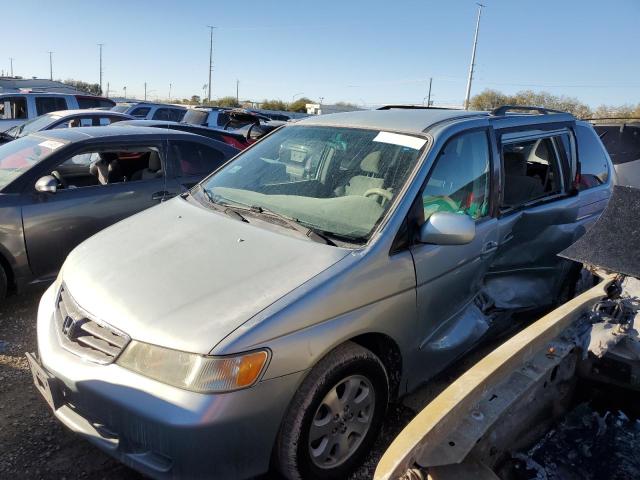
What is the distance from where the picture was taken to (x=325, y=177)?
3.02 m

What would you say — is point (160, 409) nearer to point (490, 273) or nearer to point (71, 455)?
point (71, 455)

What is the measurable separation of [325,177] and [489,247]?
1.13 metres

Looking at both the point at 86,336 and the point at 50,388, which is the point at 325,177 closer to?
the point at 86,336

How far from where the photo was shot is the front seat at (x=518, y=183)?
135 inches

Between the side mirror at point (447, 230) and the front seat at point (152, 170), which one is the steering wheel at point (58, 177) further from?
the side mirror at point (447, 230)

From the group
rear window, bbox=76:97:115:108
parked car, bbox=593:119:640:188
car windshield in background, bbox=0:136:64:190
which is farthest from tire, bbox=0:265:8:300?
rear window, bbox=76:97:115:108

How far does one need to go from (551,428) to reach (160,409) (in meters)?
1.55

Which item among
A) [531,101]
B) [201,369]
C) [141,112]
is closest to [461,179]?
[201,369]

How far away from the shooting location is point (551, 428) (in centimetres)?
197

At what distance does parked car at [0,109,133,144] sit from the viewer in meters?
9.00

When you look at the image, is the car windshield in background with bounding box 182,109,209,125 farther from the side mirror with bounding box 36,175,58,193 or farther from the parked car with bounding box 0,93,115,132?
the side mirror with bounding box 36,175,58,193

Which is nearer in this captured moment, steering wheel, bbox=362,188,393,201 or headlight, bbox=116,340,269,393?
headlight, bbox=116,340,269,393

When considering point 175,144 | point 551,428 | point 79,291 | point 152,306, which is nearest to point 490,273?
point 551,428

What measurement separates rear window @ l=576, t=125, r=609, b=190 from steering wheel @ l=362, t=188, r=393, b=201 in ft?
7.23
